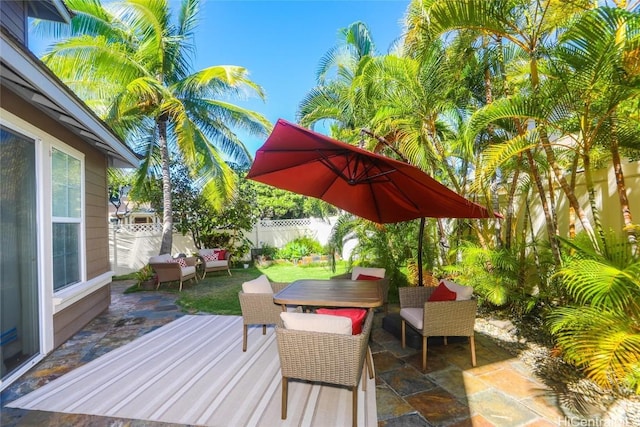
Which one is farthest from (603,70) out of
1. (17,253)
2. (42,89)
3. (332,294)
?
(17,253)

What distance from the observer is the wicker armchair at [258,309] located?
12.5 ft

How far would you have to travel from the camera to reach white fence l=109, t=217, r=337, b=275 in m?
9.80

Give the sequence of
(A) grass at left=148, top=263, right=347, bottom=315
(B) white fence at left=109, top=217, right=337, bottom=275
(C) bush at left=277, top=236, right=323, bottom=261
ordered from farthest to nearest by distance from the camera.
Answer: (C) bush at left=277, top=236, right=323, bottom=261 → (B) white fence at left=109, top=217, right=337, bottom=275 → (A) grass at left=148, top=263, right=347, bottom=315

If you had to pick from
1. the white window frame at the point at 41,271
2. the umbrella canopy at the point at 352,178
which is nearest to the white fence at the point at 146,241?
the white window frame at the point at 41,271

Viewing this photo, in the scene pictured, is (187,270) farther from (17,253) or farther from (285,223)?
(285,223)

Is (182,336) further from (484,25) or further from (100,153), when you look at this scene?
(484,25)

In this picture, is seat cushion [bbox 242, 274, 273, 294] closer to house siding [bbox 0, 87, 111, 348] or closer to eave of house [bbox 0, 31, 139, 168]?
house siding [bbox 0, 87, 111, 348]

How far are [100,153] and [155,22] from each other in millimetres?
4383

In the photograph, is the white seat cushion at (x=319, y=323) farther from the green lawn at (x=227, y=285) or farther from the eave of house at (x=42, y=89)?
the green lawn at (x=227, y=285)

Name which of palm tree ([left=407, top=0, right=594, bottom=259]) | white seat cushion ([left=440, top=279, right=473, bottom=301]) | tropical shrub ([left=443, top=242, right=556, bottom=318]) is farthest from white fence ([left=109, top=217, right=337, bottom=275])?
palm tree ([left=407, top=0, right=594, bottom=259])

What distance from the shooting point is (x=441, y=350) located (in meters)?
3.74

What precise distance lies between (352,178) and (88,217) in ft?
15.3

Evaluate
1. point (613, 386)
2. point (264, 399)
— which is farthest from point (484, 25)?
point (264, 399)

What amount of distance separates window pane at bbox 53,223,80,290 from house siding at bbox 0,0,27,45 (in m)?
2.58
